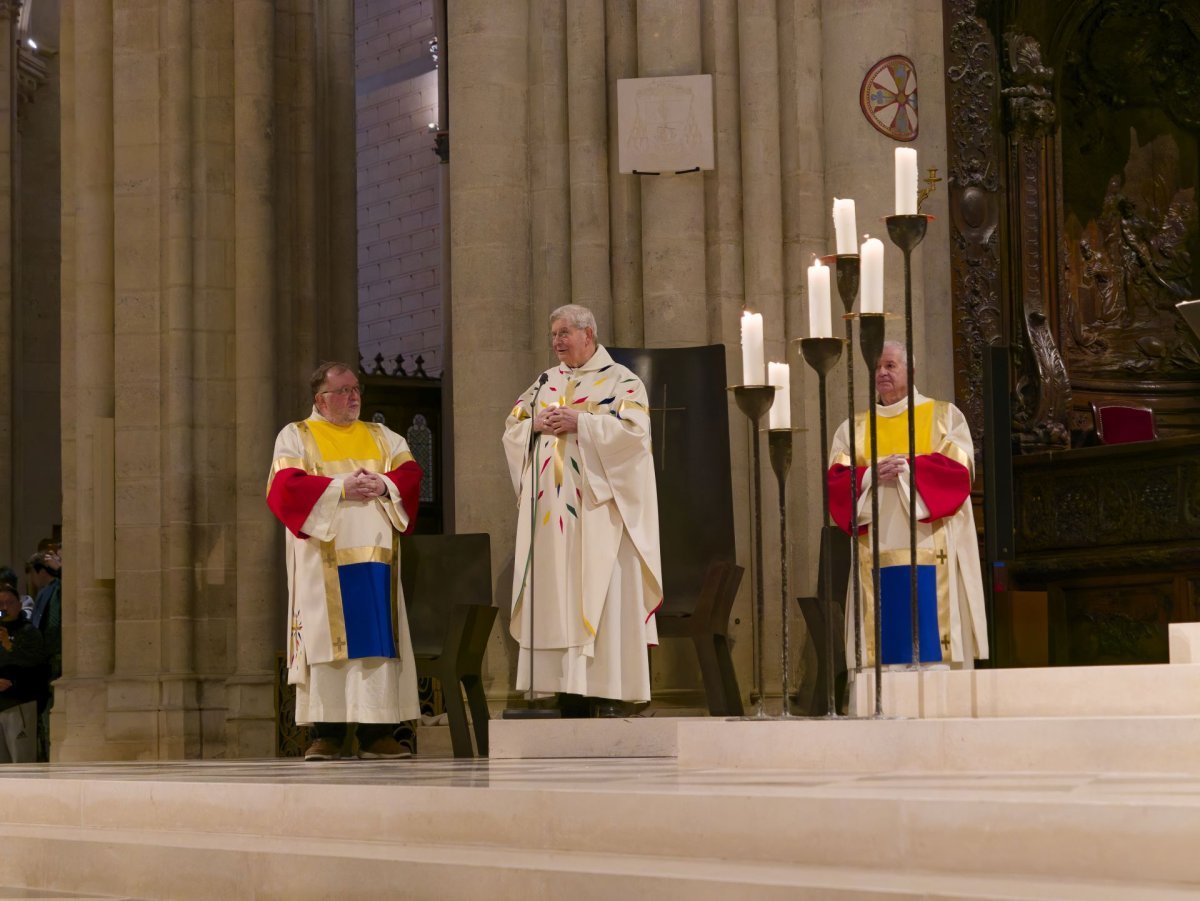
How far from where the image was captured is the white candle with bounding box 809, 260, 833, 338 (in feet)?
17.9

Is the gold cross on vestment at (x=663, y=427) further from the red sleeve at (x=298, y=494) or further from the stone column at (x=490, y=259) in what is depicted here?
the red sleeve at (x=298, y=494)

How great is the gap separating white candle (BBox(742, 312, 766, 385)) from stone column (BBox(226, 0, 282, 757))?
6062 millimetres

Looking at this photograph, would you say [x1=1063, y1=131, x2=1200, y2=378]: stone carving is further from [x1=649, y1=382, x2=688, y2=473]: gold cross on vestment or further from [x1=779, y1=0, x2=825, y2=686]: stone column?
[x1=649, y1=382, x2=688, y2=473]: gold cross on vestment

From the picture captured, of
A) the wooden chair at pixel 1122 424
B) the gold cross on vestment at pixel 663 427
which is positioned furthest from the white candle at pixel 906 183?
the wooden chair at pixel 1122 424

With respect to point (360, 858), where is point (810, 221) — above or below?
above

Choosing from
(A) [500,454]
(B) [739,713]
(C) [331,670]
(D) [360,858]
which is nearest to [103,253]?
(A) [500,454]

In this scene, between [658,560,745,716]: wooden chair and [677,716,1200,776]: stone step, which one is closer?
[677,716,1200,776]: stone step

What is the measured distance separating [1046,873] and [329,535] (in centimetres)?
522

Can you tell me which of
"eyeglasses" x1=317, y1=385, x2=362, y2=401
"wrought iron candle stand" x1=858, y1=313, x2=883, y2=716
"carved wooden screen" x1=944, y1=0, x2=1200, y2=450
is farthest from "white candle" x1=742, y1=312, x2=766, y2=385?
"carved wooden screen" x1=944, y1=0, x2=1200, y2=450

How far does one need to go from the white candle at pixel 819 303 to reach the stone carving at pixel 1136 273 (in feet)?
21.2

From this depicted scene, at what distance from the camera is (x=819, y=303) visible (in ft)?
18.2

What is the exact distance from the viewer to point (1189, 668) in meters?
5.30

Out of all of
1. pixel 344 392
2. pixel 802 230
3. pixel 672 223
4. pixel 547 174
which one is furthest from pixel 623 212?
pixel 344 392

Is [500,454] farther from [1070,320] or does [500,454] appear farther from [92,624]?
[1070,320]
